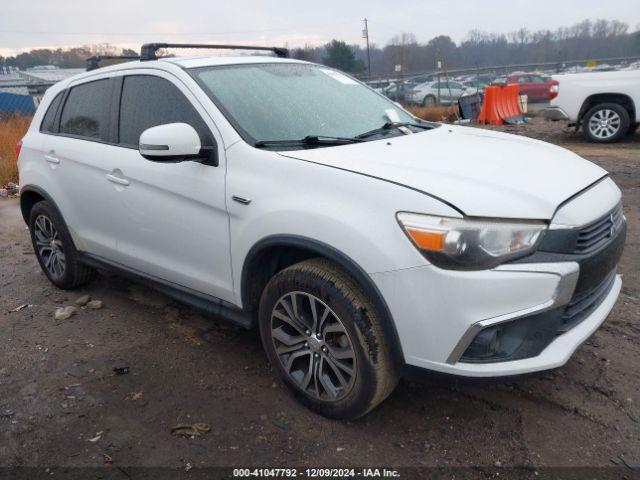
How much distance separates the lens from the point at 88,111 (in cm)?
408

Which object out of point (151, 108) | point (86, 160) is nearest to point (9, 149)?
point (86, 160)

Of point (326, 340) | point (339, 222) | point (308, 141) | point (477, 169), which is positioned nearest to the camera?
point (339, 222)

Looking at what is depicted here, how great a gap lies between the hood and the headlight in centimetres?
5

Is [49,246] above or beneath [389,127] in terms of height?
beneath

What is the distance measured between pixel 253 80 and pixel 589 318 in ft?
7.49

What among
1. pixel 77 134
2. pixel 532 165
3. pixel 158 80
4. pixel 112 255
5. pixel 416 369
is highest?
pixel 158 80

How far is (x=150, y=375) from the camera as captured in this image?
3.38 m

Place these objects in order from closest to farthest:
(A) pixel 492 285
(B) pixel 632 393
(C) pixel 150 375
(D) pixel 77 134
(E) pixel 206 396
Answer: (A) pixel 492 285 < (B) pixel 632 393 < (E) pixel 206 396 < (C) pixel 150 375 < (D) pixel 77 134

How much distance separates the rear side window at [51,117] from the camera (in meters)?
4.45

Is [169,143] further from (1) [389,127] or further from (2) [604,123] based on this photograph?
(2) [604,123]

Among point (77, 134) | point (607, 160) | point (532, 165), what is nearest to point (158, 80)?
point (77, 134)

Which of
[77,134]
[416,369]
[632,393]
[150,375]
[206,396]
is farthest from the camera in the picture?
[77,134]

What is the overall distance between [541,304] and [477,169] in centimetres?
68

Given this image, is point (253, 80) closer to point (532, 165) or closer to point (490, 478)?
point (532, 165)
